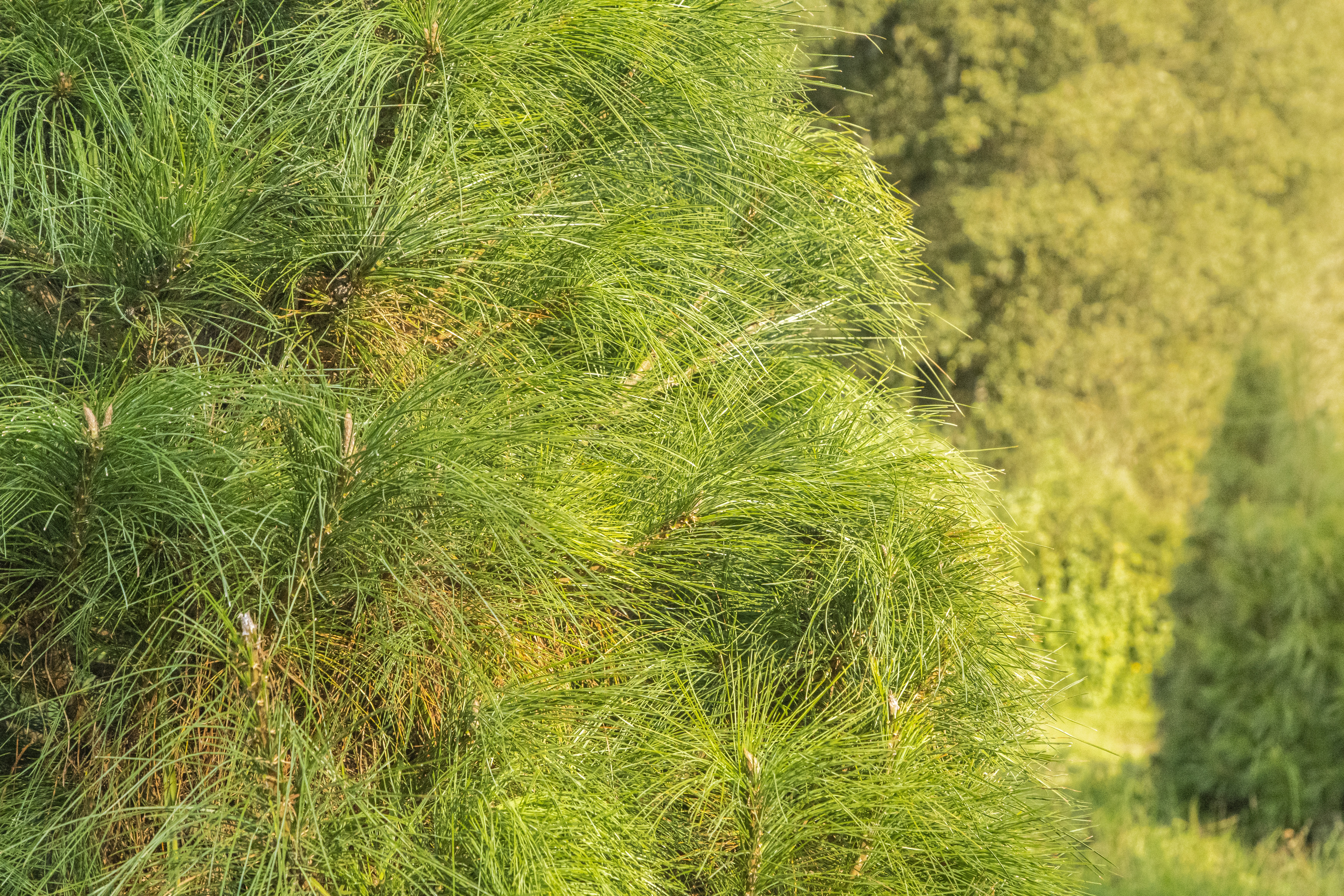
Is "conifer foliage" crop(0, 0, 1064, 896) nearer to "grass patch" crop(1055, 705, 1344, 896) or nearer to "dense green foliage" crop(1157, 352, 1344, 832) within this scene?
"grass patch" crop(1055, 705, 1344, 896)

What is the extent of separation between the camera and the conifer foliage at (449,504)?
74cm

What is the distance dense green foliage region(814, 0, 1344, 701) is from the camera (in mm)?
7031

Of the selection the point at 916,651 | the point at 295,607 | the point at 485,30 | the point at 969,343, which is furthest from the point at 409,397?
the point at 969,343

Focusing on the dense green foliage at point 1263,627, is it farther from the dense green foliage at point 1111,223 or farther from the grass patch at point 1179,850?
the dense green foliage at point 1111,223

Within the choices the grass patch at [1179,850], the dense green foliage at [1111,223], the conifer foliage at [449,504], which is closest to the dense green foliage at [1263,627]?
the grass patch at [1179,850]

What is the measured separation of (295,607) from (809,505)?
1.42 feet

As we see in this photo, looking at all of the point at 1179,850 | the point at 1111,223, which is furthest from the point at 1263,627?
the point at 1111,223

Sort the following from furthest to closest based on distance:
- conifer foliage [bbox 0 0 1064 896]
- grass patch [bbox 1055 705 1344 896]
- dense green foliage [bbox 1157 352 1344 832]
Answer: dense green foliage [bbox 1157 352 1344 832]
grass patch [bbox 1055 705 1344 896]
conifer foliage [bbox 0 0 1064 896]

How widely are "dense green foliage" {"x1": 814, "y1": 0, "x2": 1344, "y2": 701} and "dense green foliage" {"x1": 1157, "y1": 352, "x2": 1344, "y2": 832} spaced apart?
2.01m

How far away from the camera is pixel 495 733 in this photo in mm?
784

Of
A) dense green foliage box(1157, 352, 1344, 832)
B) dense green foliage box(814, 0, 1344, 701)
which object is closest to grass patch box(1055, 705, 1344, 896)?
dense green foliage box(1157, 352, 1344, 832)

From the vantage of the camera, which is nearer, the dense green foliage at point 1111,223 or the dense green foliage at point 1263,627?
the dense green foliage at point 1263,627

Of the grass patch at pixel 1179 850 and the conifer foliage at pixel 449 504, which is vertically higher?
the conifer foliage at pixel 449 504

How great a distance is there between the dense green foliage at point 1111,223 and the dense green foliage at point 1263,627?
2.01 metres
